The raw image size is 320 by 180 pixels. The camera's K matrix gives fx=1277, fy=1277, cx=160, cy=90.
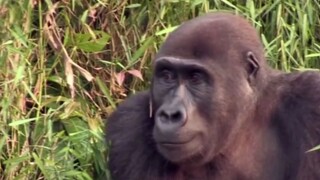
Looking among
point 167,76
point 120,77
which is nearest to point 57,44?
point 120,77

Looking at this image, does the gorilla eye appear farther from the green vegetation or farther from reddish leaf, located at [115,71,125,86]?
reddish leaf, located at [115,71,125,86]

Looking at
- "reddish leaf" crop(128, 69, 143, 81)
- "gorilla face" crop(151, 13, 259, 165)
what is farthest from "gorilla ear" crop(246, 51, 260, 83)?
"reddish leaf" crop(128, 69, 143, 81)

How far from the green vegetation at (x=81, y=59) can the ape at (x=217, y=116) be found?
14.8 inches

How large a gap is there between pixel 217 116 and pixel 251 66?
9.5 inches

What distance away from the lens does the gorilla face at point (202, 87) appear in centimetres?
469

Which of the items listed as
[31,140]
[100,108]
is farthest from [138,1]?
[31,140]

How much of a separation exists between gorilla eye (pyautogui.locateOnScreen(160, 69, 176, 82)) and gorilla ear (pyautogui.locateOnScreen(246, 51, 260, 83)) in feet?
0.98

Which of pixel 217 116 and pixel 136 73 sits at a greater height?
pixel 217 116

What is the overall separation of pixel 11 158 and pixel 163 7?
1070 millimetres

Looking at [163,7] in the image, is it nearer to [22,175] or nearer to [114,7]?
[114,7]

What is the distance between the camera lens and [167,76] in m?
4.79

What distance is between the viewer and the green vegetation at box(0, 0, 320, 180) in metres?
5.48

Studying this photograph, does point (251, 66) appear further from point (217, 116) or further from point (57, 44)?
point (57, 44)

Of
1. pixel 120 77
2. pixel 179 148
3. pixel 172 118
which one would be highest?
pixel 172 118
